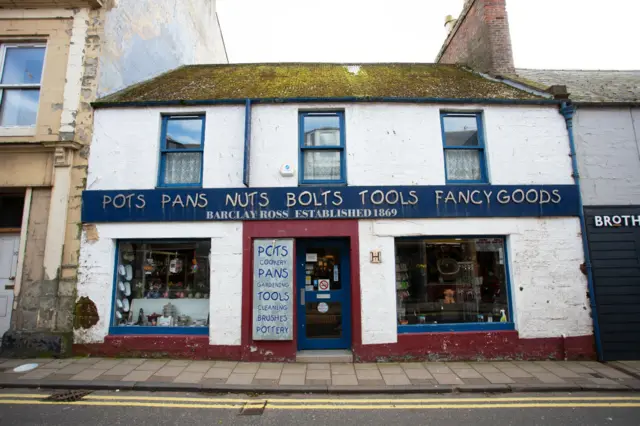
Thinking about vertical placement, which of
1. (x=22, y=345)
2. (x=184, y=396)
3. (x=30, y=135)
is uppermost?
(x=30, y=135)

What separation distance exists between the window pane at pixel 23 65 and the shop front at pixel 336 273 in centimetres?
361

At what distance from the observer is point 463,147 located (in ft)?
24.9

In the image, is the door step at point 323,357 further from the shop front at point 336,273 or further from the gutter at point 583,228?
the gutter at point 583,228

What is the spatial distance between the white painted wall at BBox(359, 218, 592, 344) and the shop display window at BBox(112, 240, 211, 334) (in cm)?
355

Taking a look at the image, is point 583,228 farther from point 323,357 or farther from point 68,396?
point 68,396

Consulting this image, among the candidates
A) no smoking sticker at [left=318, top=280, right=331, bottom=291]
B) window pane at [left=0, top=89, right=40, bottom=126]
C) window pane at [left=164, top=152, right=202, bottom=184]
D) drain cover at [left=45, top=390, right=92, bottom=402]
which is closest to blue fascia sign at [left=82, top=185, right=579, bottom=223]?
window pane at [left=164, top=152, right=202, bottom=184]

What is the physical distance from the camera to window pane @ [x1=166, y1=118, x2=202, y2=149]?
302 inches

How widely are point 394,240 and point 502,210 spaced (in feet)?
8.00

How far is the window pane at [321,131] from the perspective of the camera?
25.1ft

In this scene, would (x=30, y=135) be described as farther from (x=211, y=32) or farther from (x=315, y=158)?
(x=211, y=32)

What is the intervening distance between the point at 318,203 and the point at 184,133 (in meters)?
3.60

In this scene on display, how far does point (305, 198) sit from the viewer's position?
7.12 metres

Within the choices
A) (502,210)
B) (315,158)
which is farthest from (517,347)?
(315,158)

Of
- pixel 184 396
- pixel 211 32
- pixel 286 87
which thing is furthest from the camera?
pixel 211 32
